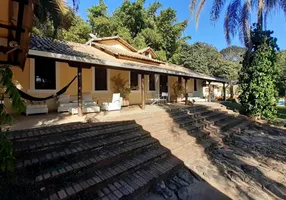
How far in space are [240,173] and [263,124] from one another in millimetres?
7474

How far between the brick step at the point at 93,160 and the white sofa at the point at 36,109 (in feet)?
13.0

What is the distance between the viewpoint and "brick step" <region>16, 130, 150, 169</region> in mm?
3621

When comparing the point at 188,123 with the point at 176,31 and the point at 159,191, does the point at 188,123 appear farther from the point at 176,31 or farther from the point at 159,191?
the point at 176,31

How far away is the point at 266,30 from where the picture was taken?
38.3 feet

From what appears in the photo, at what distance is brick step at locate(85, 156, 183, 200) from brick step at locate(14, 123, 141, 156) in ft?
4.93

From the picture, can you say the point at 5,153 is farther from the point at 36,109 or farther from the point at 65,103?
the point at 65,103

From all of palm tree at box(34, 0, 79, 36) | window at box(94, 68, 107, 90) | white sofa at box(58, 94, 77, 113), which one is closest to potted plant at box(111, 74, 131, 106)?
window at box(94, 68, 107, 90)

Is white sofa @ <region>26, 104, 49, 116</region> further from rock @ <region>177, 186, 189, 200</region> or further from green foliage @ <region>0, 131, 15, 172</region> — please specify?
rock @ <region>177, 186, 189, 200</region>

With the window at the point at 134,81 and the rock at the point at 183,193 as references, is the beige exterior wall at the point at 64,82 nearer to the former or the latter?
the window at the point at 134,81

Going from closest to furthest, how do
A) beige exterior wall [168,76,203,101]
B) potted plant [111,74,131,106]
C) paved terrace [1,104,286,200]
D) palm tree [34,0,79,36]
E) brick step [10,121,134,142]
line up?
paved terrace [1,104,286,200], brick step [10,121,134,142], palm tree [34,0,79,36], potted plant [111,74,131,106], beige exterior wall [168,76,203,101]

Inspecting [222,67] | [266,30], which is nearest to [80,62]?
[266,30]

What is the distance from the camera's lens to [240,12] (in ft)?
38.4

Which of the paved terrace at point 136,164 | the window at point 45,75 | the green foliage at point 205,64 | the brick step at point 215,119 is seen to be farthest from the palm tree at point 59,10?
the green foliage at point 205,64

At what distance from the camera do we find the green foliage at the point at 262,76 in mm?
11258
